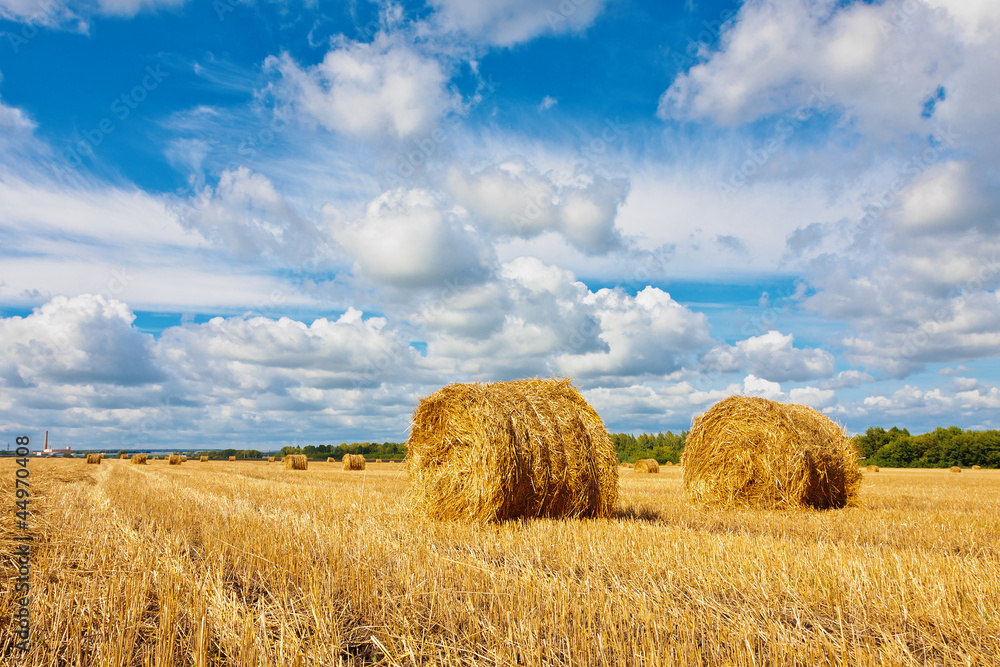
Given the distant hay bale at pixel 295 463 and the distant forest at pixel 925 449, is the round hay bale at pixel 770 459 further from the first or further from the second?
the distant forest at pixel 925 449

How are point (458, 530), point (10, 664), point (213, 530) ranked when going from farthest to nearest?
point (458, 530) < point (213, 530) < point (10, 664)

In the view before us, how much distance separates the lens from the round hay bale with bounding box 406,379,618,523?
7.66 m

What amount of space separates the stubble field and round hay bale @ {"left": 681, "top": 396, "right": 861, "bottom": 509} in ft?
Result: 9.35

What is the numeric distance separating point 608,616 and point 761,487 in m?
7.55

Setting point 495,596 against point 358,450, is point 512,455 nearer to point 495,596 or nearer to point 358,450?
point 495,596

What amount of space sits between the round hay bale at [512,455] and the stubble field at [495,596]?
45.1 inches

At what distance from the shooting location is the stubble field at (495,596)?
2.93m

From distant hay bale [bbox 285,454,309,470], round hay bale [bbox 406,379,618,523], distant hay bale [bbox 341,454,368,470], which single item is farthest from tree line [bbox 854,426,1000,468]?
round hay bale [bbox 406,379,618,523]

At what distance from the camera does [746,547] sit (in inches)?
211

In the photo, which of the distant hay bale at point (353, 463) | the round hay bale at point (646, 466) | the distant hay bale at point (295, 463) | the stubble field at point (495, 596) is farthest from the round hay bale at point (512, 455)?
the distant hay bale at point (295, 463)

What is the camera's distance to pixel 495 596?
12.6ft

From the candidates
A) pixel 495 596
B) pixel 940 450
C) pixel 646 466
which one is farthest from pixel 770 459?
pixel 940 450

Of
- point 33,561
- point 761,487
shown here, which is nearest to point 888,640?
point 33,561

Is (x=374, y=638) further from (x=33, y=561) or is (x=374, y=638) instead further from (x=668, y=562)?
(x=33, y=561)
